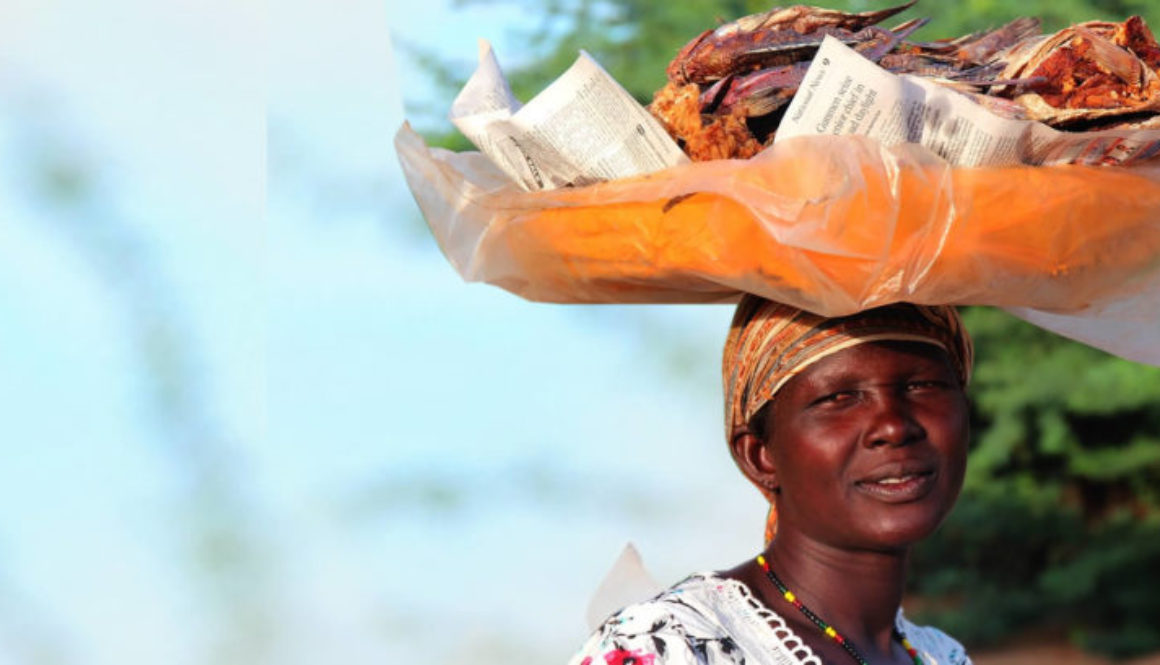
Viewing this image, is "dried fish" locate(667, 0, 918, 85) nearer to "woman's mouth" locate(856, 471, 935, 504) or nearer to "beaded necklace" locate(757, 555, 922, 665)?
"woman's mouth" locate(856, 471, 935, 504)

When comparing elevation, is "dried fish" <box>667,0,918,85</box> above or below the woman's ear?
above

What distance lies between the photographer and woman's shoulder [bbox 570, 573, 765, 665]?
196cm

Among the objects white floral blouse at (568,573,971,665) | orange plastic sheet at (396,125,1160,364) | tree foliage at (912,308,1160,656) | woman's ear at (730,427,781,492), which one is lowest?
tree foliage at (912,308,1160,656)

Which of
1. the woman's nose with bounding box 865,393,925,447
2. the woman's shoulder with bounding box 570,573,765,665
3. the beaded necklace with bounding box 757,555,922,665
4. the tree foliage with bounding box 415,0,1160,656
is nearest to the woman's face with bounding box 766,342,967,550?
the woman's nose with bounding box 865,393,925,447

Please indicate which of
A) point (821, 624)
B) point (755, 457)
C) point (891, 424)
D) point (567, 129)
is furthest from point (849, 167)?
point (821, 624)

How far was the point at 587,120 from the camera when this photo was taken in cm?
187

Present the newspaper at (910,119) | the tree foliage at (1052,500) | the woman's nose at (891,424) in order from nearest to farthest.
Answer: the newspaper at (910,119), the woman's nose at (891,424), the tree foliage at (1052,500)

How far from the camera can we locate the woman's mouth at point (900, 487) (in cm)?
209

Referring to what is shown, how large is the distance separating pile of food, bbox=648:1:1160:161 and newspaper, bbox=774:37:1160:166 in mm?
38

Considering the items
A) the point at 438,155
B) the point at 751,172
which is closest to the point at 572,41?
the point at 438,155

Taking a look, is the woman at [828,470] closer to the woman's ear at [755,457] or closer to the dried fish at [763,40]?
the woman's ear at [755,457]

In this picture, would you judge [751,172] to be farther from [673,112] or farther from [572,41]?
[572,41]

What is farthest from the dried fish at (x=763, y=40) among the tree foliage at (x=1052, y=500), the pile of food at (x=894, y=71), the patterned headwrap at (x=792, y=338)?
the tree foliage at (x=1052, y=500)

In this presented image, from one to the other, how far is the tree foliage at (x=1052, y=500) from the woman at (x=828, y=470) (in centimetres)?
488
